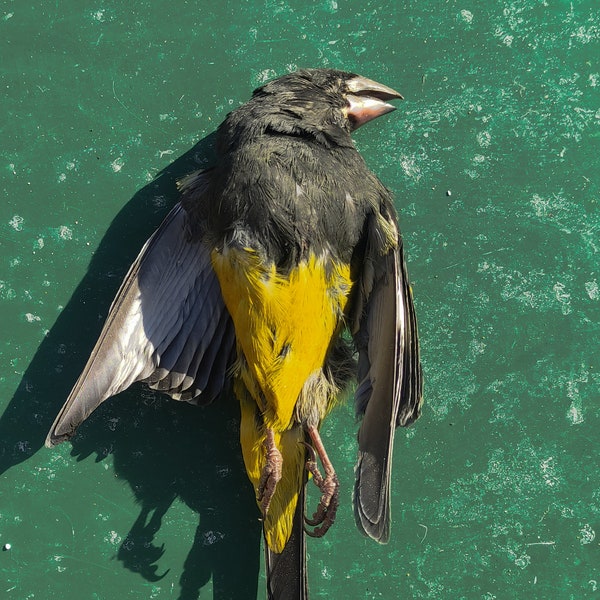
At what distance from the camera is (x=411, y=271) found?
3.53 m

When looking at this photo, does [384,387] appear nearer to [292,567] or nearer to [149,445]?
[292,567]

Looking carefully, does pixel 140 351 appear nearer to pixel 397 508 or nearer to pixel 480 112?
pixel 397 508

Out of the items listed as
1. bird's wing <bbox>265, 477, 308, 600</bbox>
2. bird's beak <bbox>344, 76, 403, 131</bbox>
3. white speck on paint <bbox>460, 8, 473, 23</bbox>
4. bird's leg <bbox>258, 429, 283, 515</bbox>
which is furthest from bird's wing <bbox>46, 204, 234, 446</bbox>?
white speck on paint <bbox>460, 8, 473, 23</bbox>

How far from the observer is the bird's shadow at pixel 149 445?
3482mm

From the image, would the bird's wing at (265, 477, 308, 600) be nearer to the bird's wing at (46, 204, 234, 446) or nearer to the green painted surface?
the green painted surface

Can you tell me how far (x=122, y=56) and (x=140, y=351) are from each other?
1229 mm

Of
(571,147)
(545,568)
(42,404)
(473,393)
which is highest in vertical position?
(571,147)

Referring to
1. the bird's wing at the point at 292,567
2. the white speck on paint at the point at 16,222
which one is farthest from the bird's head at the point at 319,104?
the bird's wing at the point at 292,567

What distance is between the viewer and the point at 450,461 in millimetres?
3500

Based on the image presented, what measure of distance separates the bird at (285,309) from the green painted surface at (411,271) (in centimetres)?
24

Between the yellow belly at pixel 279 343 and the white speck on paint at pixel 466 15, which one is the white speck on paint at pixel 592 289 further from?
the white speck on paint at pixel 466 15

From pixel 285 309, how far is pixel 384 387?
1.47 feet

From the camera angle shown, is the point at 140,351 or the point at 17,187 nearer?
the point at 140,351

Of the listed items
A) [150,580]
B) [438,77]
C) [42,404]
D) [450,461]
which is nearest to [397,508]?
[450,461]
